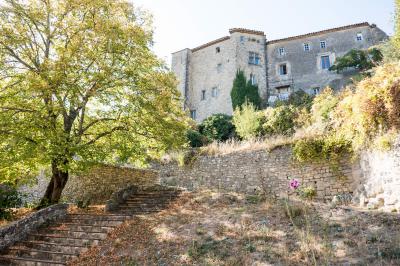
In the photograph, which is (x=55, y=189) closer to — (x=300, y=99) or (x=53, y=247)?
(x=53, y=247)

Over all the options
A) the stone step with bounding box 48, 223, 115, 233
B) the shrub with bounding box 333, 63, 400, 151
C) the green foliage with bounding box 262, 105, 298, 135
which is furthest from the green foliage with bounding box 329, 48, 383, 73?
the stone step with bounding box 48, 223, 115, 233

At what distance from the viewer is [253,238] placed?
7355mm

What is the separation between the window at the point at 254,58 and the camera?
32719 millimetres

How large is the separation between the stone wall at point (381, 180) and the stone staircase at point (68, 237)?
277 inches

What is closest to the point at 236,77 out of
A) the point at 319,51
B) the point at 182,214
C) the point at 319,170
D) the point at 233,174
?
the point at 319,51

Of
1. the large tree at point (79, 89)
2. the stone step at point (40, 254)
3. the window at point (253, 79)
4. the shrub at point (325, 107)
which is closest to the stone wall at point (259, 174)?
the shrub at point (325, 107)

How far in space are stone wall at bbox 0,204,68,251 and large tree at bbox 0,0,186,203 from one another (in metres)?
1.44

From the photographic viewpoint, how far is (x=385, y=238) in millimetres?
6172

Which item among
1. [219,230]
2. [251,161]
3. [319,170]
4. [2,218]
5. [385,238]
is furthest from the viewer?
[251,161]

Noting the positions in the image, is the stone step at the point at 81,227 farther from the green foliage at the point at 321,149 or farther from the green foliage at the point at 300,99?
the green foliage at the point at 300,99

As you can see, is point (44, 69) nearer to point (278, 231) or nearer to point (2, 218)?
point (2, 218)

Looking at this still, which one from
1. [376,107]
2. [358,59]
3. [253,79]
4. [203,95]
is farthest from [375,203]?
[203,95]

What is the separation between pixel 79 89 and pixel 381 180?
9.99 meters

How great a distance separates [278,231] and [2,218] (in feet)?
32.8
